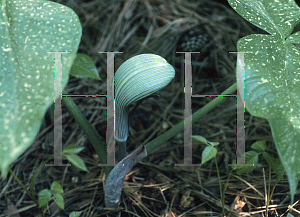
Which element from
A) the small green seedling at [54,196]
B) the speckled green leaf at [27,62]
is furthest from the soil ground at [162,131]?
the speckled green leaf at [27,62]

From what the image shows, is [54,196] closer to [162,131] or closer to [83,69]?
[83,69]

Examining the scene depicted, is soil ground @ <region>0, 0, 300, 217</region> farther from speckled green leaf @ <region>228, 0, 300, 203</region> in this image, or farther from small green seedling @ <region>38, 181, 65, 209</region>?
speckled green leaf @ <region>228, 0, 300, 203</region>

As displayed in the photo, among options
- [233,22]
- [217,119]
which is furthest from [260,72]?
[233,22]

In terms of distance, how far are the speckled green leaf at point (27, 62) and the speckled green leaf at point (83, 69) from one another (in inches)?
9.3

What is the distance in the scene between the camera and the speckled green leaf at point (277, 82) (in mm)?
341

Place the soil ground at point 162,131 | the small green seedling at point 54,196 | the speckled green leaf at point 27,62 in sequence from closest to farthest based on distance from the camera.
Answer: the speckled green leaf at point 27,62, the small green seedling at point 54,196, the soil ground at point 162,131

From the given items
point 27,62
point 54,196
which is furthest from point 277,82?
point 54,196

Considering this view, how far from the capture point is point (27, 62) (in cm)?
32

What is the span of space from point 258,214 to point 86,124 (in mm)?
480

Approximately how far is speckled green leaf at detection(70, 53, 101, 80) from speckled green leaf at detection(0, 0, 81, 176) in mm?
237

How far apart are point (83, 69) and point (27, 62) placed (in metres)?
0.32

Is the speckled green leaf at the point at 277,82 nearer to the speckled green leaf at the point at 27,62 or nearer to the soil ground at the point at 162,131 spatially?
the speckled green leaf at the point at 27,62

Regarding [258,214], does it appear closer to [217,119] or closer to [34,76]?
[217,119]

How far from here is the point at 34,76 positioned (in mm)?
309
